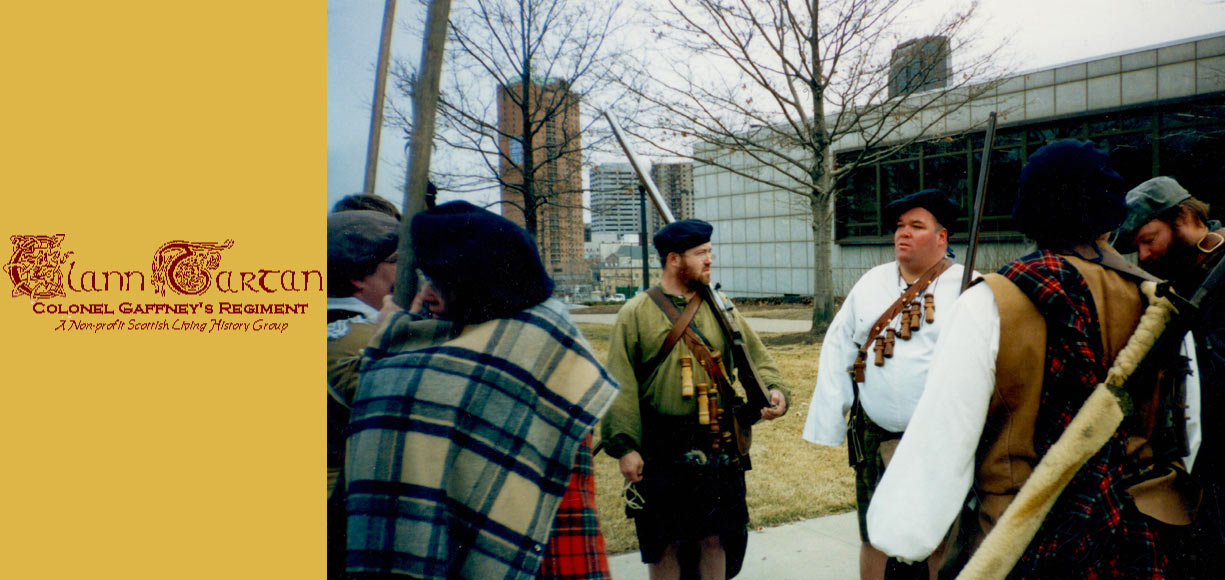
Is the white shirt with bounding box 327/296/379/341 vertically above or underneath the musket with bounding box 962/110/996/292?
underneath

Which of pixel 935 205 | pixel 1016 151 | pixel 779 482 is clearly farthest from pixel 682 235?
pixel 1016 151

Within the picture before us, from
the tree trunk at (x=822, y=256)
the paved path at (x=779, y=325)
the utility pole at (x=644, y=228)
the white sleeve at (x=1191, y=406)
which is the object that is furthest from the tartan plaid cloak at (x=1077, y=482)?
the paved path at (x=779, y=325)

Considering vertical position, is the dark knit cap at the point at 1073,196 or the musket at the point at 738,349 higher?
the dark knit cap at the point at 1073,196

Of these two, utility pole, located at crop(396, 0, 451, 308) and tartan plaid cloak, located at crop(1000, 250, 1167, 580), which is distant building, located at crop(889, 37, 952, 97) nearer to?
tartan plaid cloak, located at crop(1000, 250, 1167, 580)

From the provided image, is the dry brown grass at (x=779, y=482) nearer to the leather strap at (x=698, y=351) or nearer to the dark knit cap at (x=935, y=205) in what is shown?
the leather strap at (x=698, y=351)

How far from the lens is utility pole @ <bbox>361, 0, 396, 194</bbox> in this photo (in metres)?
1.80

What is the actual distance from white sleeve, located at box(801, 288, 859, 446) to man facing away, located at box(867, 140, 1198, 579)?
1374 millimetres

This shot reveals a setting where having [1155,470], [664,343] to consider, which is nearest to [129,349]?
[664,343]

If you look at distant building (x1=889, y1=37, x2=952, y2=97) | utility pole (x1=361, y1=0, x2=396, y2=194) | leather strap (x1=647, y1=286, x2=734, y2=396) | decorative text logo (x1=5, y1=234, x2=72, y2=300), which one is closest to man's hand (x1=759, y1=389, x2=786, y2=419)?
leather strap (x1=647, y1=286, x2=734, y2=396)

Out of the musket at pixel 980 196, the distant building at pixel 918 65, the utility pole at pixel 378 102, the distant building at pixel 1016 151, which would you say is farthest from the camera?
the distant building at pixel 918 65

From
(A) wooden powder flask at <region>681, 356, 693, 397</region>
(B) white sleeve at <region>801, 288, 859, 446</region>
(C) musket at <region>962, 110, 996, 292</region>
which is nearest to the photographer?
(C) musket at <region>962, 110, 996, 292</region>

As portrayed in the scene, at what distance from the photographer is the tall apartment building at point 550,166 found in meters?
2.17

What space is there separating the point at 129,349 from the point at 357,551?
717 millimetres

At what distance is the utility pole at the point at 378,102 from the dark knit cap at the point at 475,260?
0.42 metres
